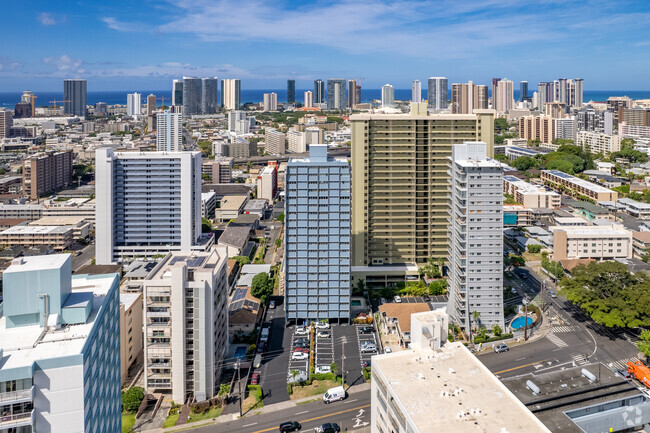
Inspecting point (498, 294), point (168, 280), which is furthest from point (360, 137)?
point (168, 280)

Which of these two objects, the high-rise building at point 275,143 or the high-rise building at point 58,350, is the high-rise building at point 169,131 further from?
the high-rise building at point 58,350

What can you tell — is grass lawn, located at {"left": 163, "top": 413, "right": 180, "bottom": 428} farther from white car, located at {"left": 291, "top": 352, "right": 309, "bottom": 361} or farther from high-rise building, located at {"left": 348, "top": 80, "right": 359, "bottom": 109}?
high-rise building, located at {"left": 348, "top": 80, "right": 359, "bottom": 109}

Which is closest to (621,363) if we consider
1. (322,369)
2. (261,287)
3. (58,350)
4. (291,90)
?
(322,369)

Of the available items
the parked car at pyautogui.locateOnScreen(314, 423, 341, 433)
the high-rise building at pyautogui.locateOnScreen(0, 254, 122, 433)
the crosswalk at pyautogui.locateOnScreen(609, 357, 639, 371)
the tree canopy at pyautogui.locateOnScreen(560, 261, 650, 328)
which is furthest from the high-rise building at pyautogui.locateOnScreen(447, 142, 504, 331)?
the high-rise building at pyautogui.locateOnScreen(0, 254, 122, 433)

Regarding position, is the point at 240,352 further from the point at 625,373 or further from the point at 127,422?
the point at 625,373

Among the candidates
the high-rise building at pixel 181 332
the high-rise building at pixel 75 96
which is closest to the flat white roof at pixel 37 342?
the high-rise building at pixel 181 332

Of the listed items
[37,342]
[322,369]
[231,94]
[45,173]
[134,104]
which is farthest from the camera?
[231,94]

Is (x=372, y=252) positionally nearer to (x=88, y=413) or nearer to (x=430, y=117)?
(x=430, y=117)
